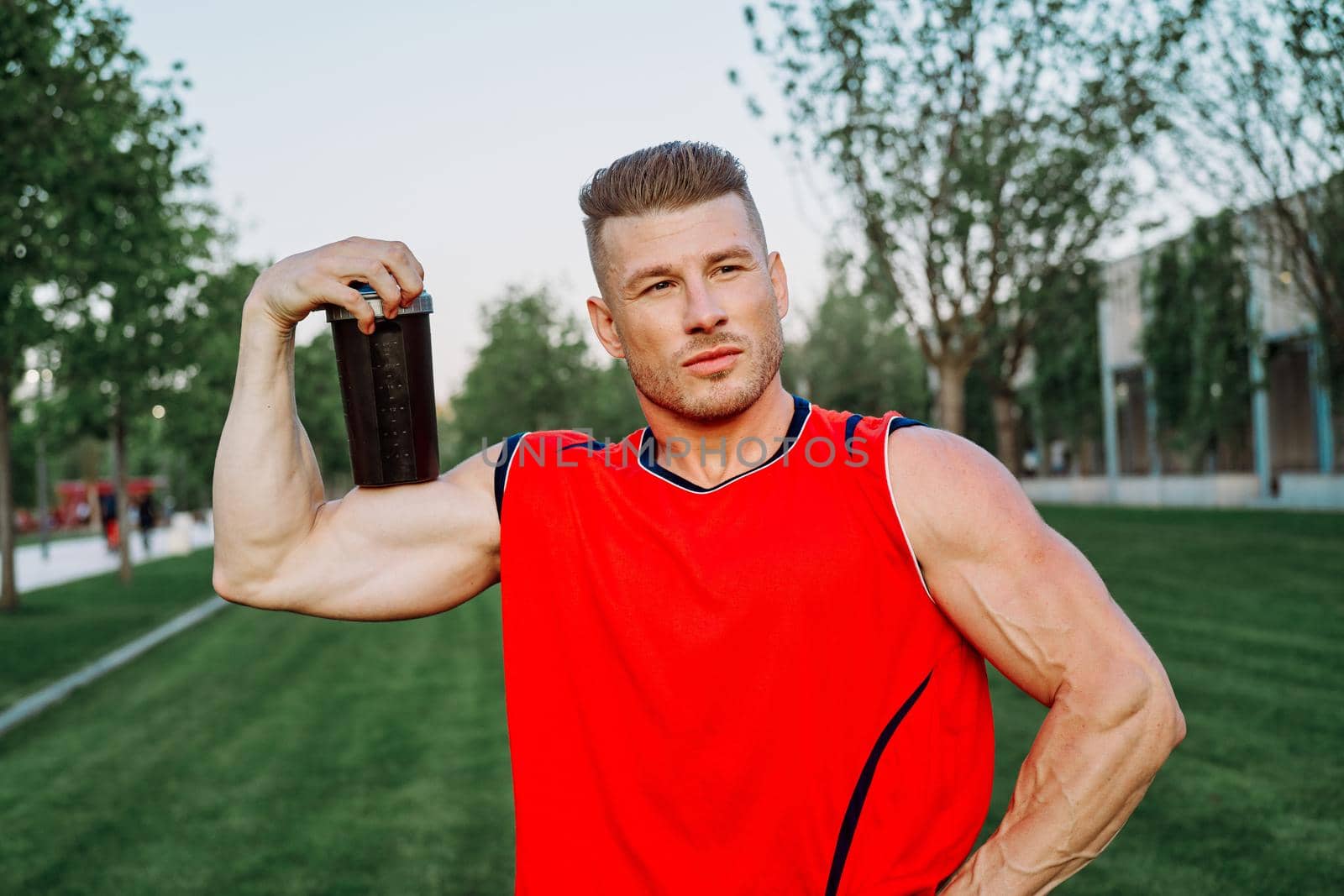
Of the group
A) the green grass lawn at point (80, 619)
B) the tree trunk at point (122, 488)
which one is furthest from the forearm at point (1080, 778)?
the tree trunk at point (122, 488)

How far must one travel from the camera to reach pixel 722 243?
96.3 inches

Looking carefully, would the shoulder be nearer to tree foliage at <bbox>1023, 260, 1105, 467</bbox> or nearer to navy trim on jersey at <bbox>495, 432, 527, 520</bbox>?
navy trim on jersey at <bbox>495, 432, 527, 520</bbox>

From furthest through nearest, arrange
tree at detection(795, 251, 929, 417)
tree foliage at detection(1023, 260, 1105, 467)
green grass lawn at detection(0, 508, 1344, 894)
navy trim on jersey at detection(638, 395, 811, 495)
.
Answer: tree at detection(795, 251, 929, 417)
tree foliage at detection(1023, 260, 1105, 467)
green grass lawn at detection(0, 508, 1344, 894)
navy trim on jersey at detection(638, 395, 811, 495)

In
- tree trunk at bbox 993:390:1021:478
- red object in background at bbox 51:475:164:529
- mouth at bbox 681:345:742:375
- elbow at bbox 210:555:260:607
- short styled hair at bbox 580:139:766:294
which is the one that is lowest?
red object in background at bbox 51:475:164:529

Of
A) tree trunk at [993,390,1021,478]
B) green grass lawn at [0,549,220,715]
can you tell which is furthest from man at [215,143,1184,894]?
tree trunk at [993,390,1021,478]

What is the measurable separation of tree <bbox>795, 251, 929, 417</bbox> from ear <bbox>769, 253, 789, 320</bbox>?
154ft

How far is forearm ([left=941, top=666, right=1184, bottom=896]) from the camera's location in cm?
210

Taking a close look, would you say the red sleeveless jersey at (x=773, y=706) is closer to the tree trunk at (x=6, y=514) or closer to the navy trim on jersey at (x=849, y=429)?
the navy trim on jersey at (x=849, y=429)

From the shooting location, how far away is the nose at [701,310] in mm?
2379

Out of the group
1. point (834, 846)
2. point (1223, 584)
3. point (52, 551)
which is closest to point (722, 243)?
point (834, 846)

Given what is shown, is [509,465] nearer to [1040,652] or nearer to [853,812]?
[853,812]

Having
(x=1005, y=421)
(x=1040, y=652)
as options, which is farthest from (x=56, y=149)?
(x=1005, y=421)

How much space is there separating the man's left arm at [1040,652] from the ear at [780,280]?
458 mm

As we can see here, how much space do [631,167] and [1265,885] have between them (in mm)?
4663
